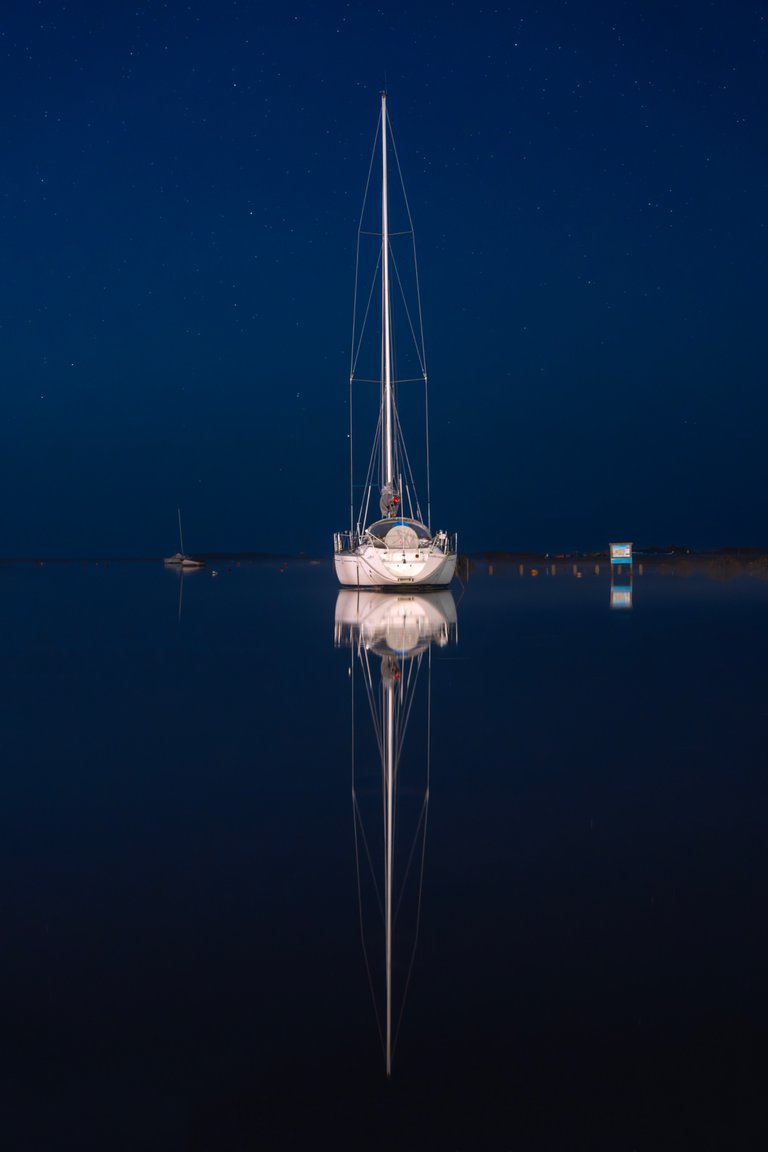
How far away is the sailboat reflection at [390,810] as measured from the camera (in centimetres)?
529

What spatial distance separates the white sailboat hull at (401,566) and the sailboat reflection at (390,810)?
21.7 metres

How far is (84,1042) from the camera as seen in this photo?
447cm

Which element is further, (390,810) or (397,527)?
(397,527)

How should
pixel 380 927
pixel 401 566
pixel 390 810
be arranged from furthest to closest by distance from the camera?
1. pixel 401 566
2. pixel 390 810
3. pixel 380 927

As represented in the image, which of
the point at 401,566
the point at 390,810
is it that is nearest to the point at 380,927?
the point at 390,810

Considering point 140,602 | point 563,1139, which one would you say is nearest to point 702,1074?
point 563,1139

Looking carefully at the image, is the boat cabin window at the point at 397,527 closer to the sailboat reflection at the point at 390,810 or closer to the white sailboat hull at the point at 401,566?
the white sailboat hull at the point at 401,566

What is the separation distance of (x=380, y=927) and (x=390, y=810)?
106 inches

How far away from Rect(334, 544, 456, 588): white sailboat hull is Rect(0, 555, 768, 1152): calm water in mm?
30249

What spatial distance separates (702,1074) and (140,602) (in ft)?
153

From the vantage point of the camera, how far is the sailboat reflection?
208 inches

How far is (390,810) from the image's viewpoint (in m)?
8.52

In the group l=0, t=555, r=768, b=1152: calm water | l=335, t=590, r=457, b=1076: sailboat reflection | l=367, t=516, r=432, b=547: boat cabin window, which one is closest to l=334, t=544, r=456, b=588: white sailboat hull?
l=367, t=516, r=432, b=547: boat cabin window

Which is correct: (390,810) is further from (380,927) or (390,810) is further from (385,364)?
(385,364)
